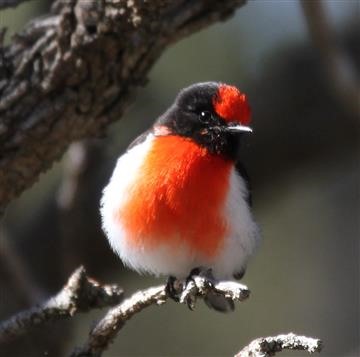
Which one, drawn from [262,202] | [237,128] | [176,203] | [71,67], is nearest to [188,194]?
[176,203]

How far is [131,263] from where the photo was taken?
4863mm

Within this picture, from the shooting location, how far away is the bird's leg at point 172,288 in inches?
157

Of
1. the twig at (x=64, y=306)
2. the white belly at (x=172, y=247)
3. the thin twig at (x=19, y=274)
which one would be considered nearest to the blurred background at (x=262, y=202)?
the thin twig at (x=19, y=274)

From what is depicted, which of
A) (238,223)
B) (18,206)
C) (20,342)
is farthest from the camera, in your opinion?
(18,206)

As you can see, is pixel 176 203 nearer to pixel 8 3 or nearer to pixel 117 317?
pixel 117 317

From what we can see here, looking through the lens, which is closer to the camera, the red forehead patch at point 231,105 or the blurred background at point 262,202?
the red forehead patch at point 231,105

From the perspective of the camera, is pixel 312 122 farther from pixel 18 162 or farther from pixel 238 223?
pixel 18 162

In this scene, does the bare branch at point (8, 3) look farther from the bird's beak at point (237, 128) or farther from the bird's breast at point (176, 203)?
the bird's beak at point (237, 128)

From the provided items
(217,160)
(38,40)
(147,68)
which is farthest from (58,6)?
(217,160)

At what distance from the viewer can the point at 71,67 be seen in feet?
15.2

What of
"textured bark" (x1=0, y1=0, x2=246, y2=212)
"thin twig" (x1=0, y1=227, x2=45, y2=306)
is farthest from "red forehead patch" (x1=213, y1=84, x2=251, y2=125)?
"thin twig" (x1=0, y1=227, x2=45, y2=306)

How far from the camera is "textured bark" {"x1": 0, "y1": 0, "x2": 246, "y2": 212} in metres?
4.59

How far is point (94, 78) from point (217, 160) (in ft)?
2.29

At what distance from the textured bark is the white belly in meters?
0.30
